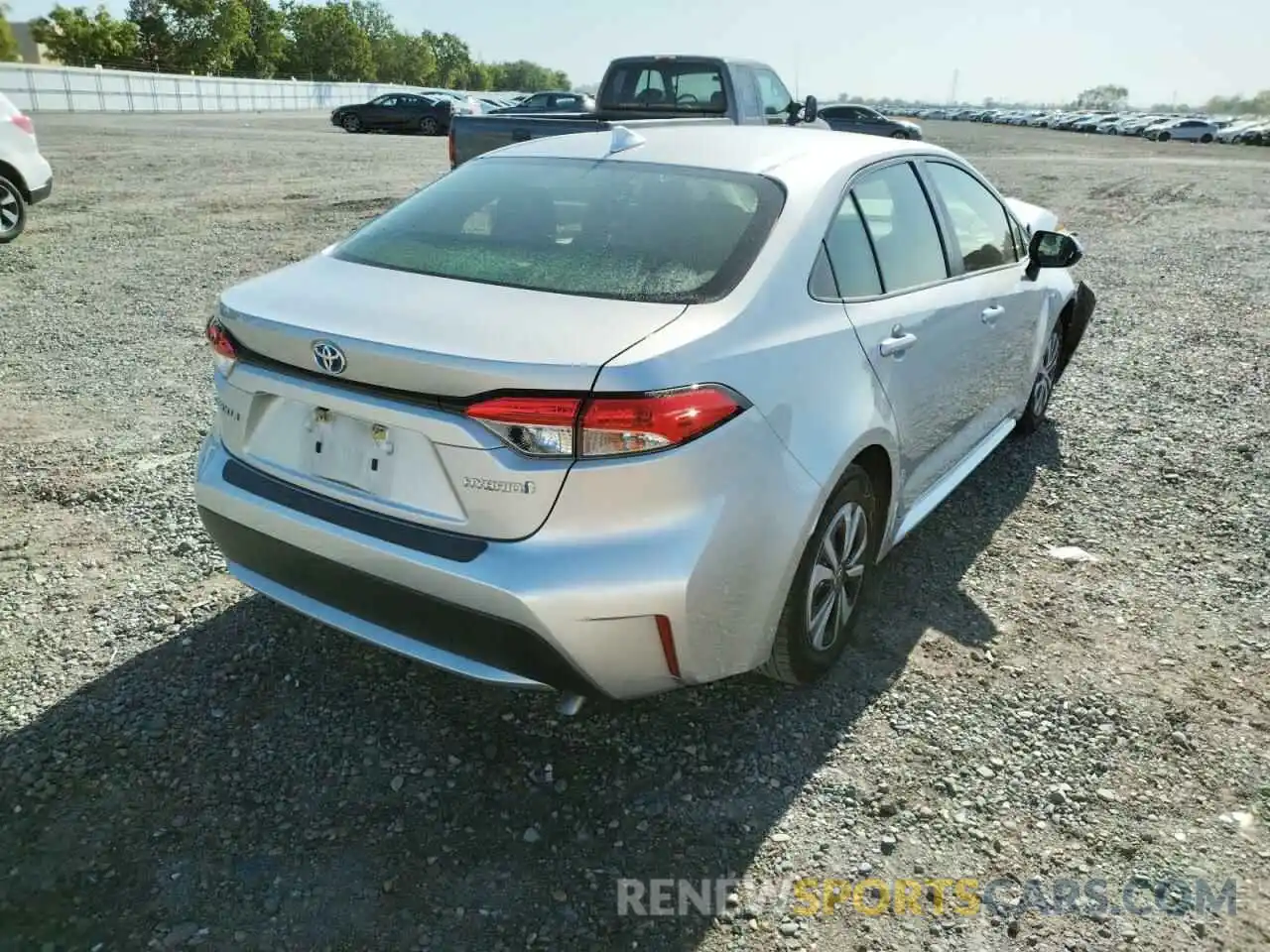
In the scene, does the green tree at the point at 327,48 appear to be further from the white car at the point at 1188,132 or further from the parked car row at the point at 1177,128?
the white car at the point at 1188,132

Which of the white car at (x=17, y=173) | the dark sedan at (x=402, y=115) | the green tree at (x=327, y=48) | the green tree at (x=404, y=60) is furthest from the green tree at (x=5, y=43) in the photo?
the white car at (x=17, y=173)

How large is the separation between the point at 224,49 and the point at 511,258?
9734cm

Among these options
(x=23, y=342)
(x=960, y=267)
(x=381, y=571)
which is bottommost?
(x=23, y=342)

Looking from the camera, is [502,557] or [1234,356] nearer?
[502,557]

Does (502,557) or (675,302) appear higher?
(675,302)

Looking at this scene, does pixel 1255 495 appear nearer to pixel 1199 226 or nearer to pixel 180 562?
pixel 180 562

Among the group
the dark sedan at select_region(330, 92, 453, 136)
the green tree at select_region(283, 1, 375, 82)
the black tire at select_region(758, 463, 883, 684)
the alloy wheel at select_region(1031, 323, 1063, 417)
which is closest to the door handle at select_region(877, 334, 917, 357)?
the black tire at select_region(758, 463, 883, 684)

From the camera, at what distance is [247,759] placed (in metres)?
2.81

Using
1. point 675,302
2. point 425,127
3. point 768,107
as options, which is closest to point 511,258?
point 675,302

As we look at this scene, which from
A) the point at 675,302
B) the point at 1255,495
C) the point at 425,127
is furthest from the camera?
the point at 425,127

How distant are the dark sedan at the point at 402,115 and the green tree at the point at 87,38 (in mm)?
59784

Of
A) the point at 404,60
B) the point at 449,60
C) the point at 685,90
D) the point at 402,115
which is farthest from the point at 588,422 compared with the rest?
the point at 449,60

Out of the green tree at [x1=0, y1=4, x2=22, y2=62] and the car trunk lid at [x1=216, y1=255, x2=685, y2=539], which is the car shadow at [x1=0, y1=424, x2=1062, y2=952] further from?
the green tree at [x1=0, y1=4, x2=22, y2=62]

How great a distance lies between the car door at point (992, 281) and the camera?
3.92m
